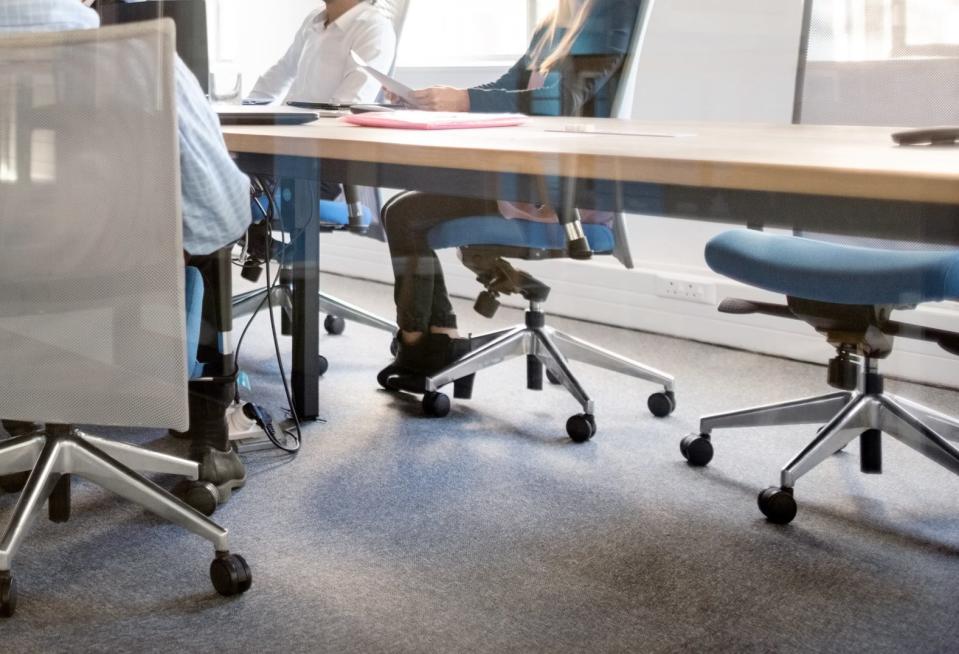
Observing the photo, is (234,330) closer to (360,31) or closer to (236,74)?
(236,74)

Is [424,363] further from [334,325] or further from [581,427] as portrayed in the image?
[581,427]

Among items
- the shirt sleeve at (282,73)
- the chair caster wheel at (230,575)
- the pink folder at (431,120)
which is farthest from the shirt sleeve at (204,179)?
the shirt sleeve at (282,73)

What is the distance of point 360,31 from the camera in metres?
2.41

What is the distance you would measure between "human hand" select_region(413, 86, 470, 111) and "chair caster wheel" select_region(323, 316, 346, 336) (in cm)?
71

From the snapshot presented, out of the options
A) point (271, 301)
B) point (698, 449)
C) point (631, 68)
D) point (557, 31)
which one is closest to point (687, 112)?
point (631, 68)

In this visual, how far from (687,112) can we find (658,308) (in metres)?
0.48

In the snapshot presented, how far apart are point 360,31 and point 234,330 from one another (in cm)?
86

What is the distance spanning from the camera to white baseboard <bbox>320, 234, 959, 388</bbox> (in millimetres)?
Answer: 1900

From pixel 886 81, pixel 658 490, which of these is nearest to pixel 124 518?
pixel 658 490

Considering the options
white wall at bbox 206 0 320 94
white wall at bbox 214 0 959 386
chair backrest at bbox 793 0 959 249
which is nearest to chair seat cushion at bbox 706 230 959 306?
white wall at bbox 214 0 959 386

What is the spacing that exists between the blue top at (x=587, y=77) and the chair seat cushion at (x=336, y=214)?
40 centimetres

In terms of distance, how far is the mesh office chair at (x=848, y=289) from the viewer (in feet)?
5.34

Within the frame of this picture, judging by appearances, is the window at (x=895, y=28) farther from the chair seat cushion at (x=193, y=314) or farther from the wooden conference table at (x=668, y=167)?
the chair seat cushion at (x=193, y=314)

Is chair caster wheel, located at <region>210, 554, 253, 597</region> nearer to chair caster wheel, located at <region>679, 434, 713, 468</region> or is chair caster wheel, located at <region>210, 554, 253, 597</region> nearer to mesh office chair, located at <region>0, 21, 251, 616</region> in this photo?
mesh office chair, located at <region>0, 21, 251, 616</region>
